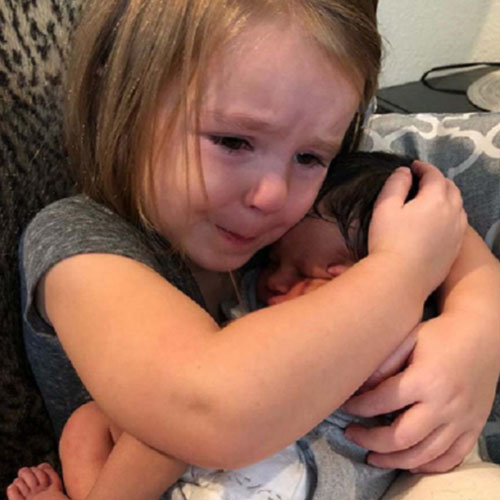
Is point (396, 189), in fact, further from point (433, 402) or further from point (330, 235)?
point (433, 402)

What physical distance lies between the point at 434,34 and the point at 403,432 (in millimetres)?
1200

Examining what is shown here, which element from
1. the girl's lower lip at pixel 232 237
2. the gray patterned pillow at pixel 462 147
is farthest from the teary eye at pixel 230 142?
the gray patterned pillow at pixel 462 147

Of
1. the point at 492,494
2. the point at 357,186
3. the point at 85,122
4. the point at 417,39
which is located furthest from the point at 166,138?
the point at 417,39

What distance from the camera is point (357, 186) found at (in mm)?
903

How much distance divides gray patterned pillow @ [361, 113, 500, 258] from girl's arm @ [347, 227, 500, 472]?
22 centimetres

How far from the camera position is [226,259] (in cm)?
86

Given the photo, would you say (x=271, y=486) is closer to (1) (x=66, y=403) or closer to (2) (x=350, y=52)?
(1) (x=66, y=403)

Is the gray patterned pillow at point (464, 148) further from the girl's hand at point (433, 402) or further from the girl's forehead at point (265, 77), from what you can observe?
the girl's forehead at point (265, 77)

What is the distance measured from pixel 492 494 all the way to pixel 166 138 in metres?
0.47

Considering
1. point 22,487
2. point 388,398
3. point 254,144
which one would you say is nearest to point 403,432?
point 388,398

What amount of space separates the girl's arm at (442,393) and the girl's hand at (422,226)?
5 centimetres

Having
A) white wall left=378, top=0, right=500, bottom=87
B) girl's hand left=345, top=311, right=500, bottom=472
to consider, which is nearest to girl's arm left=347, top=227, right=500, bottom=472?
girl's hand left=345, top=311, right=500, bottom=472

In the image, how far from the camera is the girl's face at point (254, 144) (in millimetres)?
728

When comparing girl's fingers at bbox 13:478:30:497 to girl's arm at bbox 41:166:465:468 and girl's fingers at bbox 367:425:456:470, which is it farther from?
girl's fingers at bbox 367:425:456:470
